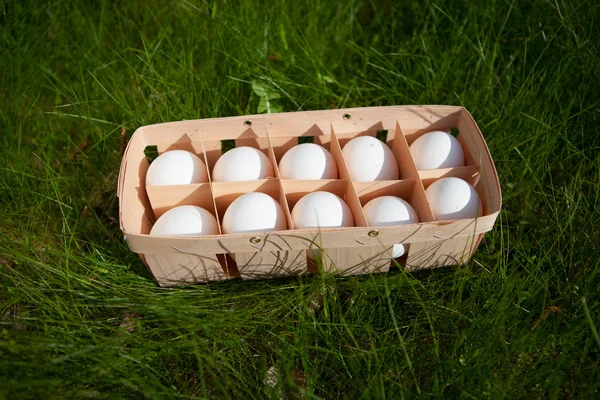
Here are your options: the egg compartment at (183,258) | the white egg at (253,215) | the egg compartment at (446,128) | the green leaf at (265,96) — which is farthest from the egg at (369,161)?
the green leaf at (265,96)

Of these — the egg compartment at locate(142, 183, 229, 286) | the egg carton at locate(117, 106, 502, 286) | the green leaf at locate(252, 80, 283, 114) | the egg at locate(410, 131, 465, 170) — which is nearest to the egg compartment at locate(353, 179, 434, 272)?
the egg carton at locate(117, 106, 502, 286)

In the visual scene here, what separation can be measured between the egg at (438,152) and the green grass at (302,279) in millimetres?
241

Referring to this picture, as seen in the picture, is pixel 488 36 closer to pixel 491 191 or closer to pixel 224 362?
pixel 491 191

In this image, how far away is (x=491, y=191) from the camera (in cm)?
149

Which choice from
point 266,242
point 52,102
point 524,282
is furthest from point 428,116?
point 52,102

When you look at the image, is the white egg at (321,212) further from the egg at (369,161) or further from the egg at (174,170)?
the egg at (174,170)

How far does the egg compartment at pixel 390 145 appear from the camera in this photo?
1599 mm

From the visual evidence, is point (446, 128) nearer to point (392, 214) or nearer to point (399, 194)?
point (399, 194)

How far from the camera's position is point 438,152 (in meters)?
1.62

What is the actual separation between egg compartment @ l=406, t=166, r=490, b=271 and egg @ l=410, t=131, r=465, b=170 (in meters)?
0.05

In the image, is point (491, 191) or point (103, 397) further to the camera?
point (491, 191)

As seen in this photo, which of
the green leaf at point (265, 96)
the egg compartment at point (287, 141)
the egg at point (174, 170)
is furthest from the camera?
the green leaf at point (265, 96)

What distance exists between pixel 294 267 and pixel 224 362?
29cm

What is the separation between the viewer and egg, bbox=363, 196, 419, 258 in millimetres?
1460
